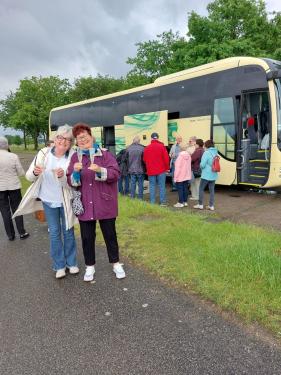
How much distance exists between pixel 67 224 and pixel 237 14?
862 inches

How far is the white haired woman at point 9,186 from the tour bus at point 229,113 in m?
5.96

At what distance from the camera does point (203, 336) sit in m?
2.68

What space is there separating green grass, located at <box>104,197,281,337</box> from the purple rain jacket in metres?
1.14

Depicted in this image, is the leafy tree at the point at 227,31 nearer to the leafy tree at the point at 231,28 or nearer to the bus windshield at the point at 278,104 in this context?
the leafy tree at the point at 231,28

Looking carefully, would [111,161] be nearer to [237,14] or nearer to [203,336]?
[203,336]

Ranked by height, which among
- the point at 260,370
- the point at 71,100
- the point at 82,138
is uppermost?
the point at 71,100

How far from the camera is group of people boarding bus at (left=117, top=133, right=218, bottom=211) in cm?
714

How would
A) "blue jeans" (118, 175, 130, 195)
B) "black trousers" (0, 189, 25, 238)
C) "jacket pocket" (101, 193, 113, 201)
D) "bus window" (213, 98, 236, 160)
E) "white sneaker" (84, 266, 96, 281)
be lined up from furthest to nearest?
"blue jeans" (118, 175, 130, 195), "bus window" (213, 98, 236, 160), "black trousers" (0, 189, 25, 238), "white sneaker" (84, 266, 96, 281), "jacket pocket" (101, 193, 113, 201)

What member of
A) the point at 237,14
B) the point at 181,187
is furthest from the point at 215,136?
the point at 237,14

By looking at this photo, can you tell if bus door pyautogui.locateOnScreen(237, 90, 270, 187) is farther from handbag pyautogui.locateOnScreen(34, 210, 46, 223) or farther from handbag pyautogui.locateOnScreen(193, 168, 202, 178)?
handbag pyautogui.locateOnScreen(34, 210, 46, 223)

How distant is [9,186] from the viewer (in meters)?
5.62

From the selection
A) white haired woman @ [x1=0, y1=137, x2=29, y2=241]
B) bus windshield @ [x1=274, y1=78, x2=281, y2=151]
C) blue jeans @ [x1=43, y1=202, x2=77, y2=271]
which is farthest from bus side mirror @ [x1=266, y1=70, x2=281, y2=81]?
blue jeans @ [x1=43, y1=202, x2=77, y2=271]

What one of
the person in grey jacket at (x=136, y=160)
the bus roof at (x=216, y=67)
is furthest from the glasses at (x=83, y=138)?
the bus roof at (x=216, y=67)

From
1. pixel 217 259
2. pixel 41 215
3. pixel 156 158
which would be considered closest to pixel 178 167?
pixel 156 158
